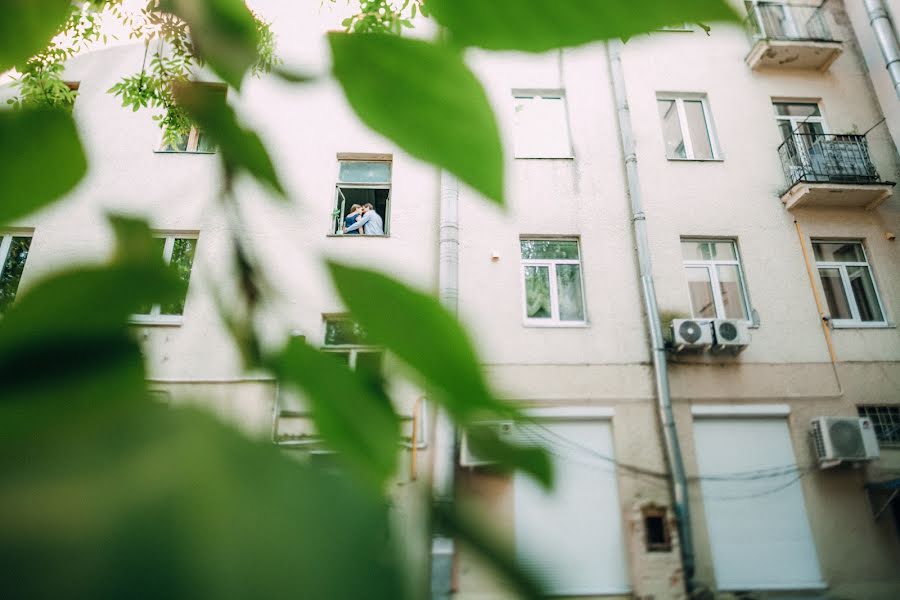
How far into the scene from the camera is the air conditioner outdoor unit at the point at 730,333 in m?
3.81

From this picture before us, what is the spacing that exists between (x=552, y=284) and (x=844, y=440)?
2260mm

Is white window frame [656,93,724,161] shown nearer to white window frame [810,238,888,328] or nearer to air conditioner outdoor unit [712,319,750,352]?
white window frame [810,238,888,328]

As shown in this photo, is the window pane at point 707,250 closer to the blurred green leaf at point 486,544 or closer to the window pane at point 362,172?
the window pane at point 362,172

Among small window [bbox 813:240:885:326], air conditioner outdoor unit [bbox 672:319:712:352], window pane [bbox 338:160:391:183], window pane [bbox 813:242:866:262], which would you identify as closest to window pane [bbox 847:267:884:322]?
small window [bbox 813:240:885:326]

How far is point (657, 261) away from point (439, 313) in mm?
4266

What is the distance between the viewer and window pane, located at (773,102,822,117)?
4.72m

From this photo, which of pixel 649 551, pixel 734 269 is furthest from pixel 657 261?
pixel 649 551

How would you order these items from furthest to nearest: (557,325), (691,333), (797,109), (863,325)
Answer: (797,109)
(863,325)
(557,325)
(691,333)

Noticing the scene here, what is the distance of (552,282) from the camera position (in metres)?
4.17

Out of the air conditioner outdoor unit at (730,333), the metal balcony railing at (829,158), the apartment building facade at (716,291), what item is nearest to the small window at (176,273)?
the apartment building facade at (716,291)

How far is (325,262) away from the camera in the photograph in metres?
0.22

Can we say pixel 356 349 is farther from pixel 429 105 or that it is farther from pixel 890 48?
pixel 890 48

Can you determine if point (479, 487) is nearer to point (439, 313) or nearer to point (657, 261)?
point (439, 313)

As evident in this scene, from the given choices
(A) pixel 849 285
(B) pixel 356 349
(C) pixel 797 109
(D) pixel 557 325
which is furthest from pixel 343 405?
(C) pixel 797 109
